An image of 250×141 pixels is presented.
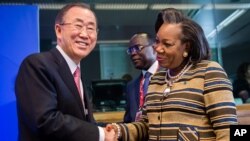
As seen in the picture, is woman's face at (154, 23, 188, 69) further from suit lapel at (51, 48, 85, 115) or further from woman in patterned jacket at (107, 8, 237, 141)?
suit lapel at (51, 48, 85, 115)

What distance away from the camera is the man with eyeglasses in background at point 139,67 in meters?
2.54

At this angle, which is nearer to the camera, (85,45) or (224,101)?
(224,101)

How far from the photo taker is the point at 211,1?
5.45m

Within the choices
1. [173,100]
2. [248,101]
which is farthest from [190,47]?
[248,101]

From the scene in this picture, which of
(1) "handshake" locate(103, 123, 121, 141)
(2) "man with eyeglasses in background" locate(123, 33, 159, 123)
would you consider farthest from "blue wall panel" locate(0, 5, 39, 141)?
(2) "man with eyeglasses in background" locate(123, 33, 159, 123)

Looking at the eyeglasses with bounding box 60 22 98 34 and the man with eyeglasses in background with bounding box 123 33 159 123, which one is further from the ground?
the eyeglasses with bounding box 60 22 98 34

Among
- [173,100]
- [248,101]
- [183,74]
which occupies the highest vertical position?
[183,74]

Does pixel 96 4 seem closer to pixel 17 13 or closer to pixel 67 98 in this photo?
pixel 17 13

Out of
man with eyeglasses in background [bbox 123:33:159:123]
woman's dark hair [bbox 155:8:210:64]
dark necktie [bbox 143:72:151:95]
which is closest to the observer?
woman's dark hair [bbox 155:8:210:64]

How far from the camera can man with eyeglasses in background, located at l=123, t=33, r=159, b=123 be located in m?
2.54

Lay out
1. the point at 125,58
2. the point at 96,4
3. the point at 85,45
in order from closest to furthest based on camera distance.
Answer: the point at 85,45
the point at 96,4
the point at 125,58

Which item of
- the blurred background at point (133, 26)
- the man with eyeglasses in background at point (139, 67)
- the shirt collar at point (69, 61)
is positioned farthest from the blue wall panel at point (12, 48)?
the blurred background at point (133, 26)

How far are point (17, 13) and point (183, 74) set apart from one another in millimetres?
1213

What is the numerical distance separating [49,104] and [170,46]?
540mm
